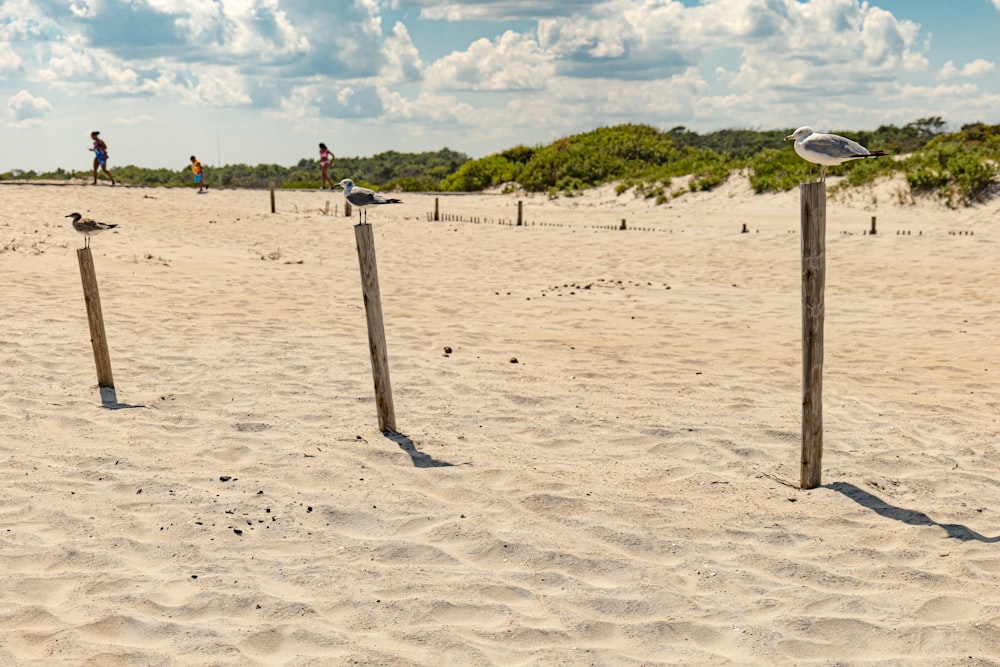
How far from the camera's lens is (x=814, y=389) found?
6113 millimetres

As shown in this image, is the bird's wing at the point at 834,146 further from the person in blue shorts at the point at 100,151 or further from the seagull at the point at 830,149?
the person in blue shorts at the point at 100,151

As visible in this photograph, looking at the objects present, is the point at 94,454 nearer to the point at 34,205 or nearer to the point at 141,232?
the point at 141,232

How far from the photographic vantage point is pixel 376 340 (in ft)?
23.4

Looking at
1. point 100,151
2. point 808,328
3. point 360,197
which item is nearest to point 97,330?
point 360,197

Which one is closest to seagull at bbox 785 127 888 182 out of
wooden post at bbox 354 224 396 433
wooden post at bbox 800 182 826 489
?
wooden post at bbox 800 182 826 489

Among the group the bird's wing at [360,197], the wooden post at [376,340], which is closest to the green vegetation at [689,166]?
the bird's wing at [360,197]

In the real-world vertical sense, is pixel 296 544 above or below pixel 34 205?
below

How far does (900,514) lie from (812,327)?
1254mm

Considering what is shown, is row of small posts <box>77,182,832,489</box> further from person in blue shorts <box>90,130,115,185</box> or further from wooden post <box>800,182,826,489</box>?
person in blue shorts <box>90,130,115,185</box>

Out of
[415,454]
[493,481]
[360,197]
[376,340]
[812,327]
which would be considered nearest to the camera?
[812,327]

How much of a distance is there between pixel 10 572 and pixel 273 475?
69.8 inches

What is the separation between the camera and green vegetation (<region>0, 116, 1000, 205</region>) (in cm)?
2427

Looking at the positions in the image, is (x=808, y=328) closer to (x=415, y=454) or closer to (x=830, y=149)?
(x=830, y=149)

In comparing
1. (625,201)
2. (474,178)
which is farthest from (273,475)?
(474,178)
